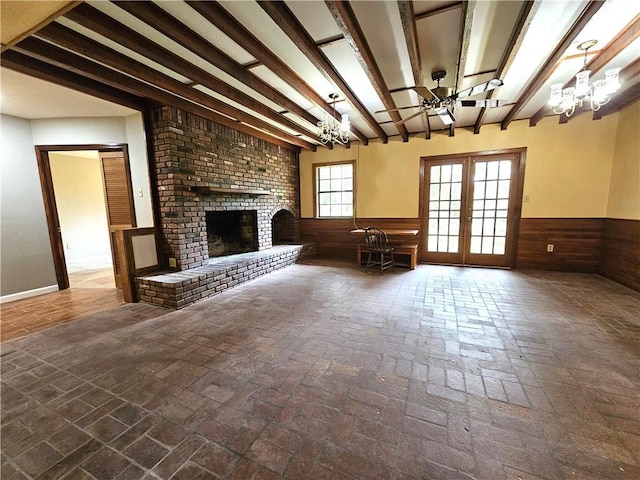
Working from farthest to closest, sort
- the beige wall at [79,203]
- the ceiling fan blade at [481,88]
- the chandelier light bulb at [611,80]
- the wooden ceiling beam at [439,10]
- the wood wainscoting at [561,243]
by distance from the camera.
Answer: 1. the beige wall at [79,203]
2. the wood wainscoting at [561,243]
3. the ceiling fan blade at [481,88]
4. the chandelier light bulb at [611,80]
5. the wooden ceiling beam at [439,10]

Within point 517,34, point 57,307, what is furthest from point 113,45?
point 517,34

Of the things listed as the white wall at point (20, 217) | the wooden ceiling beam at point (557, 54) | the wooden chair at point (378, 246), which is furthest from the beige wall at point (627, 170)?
the white wall at point (20, 217)

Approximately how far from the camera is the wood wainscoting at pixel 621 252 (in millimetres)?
3512

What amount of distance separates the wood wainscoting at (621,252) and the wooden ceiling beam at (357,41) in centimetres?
395

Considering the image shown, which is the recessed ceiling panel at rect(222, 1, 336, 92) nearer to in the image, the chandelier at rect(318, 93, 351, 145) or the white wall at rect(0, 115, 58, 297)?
the chandelier at rect(318, 93, 351, 145)

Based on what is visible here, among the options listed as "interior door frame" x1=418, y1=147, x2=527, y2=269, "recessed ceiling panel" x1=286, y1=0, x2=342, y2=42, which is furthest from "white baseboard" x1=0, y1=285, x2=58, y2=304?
"interior door frame" x1=418, y1=147, x2=527, y2=269

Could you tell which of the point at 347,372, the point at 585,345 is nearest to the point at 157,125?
the point at 347,372

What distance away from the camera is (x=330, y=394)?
1666 millimetres

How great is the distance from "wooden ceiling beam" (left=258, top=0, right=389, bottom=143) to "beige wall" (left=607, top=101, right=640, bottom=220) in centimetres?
407

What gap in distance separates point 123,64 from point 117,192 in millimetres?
2134

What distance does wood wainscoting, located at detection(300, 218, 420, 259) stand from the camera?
572cm

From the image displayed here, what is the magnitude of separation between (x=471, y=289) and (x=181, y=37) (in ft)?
14.5

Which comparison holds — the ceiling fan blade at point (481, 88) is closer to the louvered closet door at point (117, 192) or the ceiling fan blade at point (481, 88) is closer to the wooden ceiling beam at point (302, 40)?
the wooden ceiling beam at point (302, 40)

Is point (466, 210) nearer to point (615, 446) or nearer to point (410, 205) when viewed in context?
point (410, 205)
